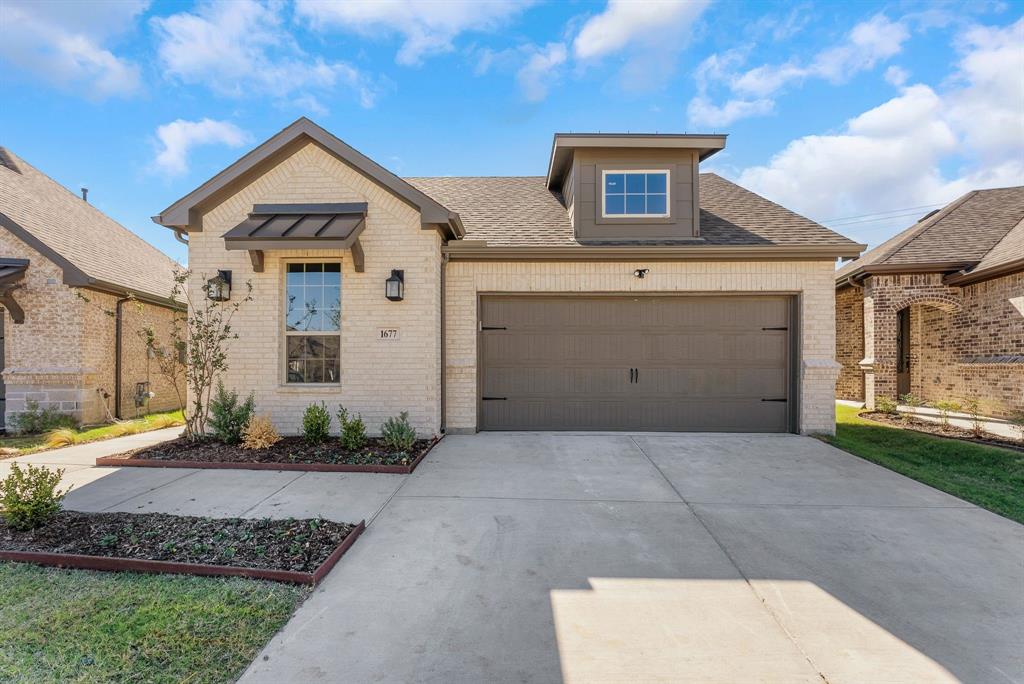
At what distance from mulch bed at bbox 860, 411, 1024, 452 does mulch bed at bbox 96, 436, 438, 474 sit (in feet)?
30.4

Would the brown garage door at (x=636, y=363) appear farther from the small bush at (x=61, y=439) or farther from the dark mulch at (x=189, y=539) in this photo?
the small bush at (x=61, y=439)

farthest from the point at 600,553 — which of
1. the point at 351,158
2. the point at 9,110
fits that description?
the point at 9,110

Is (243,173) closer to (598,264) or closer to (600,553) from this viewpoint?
(598,264)

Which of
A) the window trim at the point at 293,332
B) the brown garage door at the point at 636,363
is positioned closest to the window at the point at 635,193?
the brown garage door at the point at 636,363

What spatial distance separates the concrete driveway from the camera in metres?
2.30

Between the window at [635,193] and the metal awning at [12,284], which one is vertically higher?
the window at [635,193]

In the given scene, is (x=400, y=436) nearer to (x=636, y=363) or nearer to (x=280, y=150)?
(x=636, y=363)

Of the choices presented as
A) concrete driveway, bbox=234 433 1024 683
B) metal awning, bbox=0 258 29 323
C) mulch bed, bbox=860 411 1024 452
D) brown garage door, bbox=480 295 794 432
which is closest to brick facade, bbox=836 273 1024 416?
mulch bed, bbox=860 411 1024 452

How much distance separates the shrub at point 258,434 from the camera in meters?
6.34

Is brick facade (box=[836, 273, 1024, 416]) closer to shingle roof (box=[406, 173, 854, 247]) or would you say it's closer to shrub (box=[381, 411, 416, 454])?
shingle roof (box=[406, 173, 854, 247])

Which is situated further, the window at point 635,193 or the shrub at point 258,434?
the window at point 635,193

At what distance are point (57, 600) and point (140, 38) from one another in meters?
10.5

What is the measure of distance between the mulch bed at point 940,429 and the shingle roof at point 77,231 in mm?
16721

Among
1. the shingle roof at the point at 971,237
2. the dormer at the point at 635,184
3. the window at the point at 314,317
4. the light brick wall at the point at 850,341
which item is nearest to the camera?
the window at the point at 314,317
